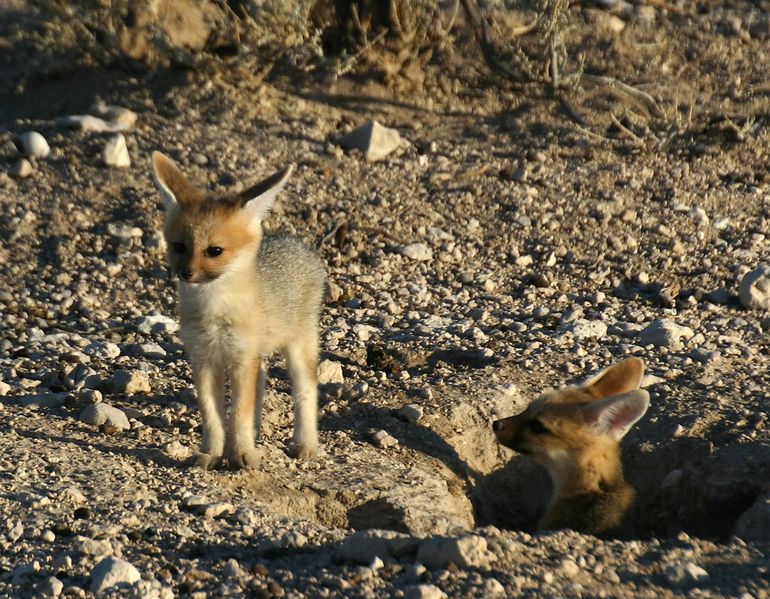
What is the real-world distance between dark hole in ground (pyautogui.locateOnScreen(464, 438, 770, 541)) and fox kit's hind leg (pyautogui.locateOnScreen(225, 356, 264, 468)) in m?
1.36

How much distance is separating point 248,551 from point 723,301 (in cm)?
431

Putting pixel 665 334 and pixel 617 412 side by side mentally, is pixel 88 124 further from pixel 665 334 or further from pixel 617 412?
pixel 617 412

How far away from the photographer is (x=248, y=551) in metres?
4.51

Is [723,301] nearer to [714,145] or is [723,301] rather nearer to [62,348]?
[714,145]

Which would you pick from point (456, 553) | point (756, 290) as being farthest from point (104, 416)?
point (756, 290)

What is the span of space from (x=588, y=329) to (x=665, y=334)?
0.48 m

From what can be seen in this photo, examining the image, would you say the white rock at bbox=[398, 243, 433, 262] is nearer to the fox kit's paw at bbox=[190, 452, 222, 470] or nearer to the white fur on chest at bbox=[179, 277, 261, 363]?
the white fur on chest at bbox=[179, 277, 261, 363]

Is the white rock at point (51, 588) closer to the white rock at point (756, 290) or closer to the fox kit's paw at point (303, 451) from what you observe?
the fox kit's paw at point (303, 451)

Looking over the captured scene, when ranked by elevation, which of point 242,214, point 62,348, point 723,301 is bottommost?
point 62,348

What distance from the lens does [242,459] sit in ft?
18.2

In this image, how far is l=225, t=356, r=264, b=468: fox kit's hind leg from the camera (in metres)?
5.52

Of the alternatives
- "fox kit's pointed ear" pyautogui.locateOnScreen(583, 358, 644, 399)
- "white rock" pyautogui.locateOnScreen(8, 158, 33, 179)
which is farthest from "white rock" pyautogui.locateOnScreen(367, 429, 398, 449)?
"white rock" pyautogui.locateOnScreen(8, 158, 33, 179)

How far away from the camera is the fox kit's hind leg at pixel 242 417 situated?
5523 mm

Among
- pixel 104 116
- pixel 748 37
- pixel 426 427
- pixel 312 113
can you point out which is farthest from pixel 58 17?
pixel 748 37
